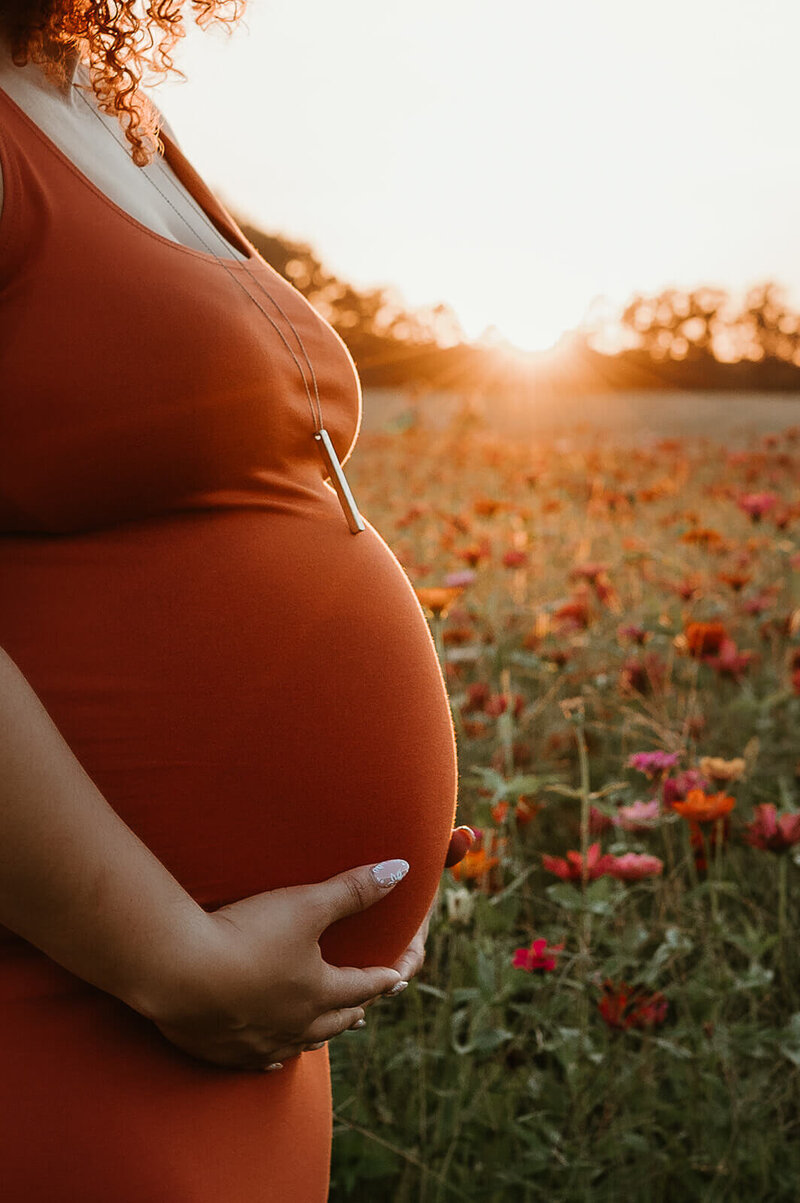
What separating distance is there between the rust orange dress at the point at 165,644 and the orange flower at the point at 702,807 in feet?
2.13

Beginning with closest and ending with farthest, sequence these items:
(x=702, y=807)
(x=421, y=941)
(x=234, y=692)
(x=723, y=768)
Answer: (x=234, y=692) < (x=421, y=941) < (x=702, y=807) < (x=723, y=768)

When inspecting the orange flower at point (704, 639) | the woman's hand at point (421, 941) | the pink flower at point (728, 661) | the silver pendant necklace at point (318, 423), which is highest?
the silver pendant necklace at point (318, 423)

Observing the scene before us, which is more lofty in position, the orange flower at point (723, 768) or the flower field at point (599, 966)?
the orange flower at point (723, 768)

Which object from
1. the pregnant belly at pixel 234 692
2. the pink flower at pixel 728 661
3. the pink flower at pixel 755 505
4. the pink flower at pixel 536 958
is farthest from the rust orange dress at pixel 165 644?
the pink flower at pixel 755 505

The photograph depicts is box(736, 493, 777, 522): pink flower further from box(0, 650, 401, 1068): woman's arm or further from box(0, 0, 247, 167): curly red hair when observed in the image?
box(0, 650, 401, 1068): woman's arm

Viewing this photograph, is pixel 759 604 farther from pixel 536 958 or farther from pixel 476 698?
pixel 536 958

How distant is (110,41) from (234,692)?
1.51ft

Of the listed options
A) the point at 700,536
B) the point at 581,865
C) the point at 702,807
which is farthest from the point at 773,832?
the point at 700,536

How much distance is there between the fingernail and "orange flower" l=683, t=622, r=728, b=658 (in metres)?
1.19

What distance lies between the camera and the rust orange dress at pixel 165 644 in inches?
21.9

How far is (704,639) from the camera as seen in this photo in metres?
1.79

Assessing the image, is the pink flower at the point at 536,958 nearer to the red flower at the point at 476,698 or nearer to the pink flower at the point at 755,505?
the red flower at the point at 476,698

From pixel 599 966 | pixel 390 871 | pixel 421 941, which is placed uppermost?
pixel 390 871

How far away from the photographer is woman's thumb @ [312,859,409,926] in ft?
2.08
